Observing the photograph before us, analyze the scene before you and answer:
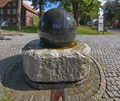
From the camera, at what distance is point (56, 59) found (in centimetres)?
452

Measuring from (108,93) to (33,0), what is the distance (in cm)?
2987

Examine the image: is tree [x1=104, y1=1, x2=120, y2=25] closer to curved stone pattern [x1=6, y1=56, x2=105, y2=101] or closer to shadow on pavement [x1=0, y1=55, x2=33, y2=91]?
shadow on pavement [x1=0, y1=55, x2=33, y2=91]

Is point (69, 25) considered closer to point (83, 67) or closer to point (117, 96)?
point (83, 67)

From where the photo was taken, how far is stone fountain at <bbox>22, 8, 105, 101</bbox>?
454 centimetres

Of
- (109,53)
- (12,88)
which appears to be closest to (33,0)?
(109,53)

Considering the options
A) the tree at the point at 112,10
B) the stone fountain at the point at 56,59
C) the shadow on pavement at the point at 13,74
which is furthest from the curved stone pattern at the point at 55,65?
the tree at the point at 112,10

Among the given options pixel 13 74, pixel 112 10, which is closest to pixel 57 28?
pixel 13 74

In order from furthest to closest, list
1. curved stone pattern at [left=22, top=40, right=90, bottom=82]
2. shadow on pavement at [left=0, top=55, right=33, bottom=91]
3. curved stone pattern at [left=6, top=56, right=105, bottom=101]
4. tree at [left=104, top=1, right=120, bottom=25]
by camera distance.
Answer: tree at [left=104, top=1, right=120, bottom=25], shadow on pavement at [left=0, top=55, right=33, bottom=91], curved stone pattern at [left=22, top=40, right=90, bottom=82], curved stone pattern at [left=6, top=56, right=105, bottom=101]

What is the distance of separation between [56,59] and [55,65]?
0.17 m

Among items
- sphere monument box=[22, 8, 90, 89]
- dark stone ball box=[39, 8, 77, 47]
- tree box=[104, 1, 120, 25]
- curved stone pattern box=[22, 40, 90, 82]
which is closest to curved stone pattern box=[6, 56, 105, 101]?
sphere monument box=[22, 8, 90, 89]

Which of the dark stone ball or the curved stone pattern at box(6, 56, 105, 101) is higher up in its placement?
the dark stone ball

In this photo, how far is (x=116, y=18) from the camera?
62.3 m

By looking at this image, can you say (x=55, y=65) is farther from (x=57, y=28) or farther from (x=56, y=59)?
(x=57, y=28)

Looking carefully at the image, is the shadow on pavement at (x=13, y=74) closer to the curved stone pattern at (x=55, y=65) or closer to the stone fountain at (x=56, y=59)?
the stone fountain at (x=56, y=59)
